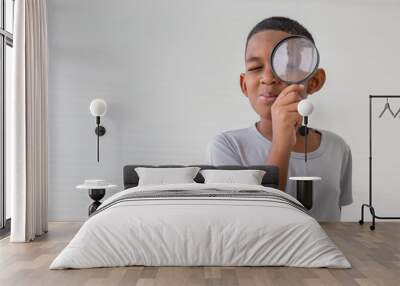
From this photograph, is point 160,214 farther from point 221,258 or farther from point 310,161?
point 310,161

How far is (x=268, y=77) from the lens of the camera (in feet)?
22.4

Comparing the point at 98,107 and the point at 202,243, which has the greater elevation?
the point at 98,107

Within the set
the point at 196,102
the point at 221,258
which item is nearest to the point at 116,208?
the point at 221,258

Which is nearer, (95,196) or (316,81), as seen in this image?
(95,196)

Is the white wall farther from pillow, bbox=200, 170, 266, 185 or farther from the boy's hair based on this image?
pillow, bbox=200, 170, 266, 185

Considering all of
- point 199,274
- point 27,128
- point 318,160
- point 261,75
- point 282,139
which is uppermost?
point 261,75

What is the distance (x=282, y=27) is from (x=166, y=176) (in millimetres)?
2375

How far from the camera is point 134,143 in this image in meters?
6.97

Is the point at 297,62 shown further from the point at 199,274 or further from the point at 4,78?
the point at 199,274

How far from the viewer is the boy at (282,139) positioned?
269 inches

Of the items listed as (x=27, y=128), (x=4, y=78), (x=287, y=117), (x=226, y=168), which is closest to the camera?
(x=27, y=128)

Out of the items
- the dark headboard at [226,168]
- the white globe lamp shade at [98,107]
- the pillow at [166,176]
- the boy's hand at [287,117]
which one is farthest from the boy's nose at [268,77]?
the white globe lamp shade at [98,107]

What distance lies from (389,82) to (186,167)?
2761mm

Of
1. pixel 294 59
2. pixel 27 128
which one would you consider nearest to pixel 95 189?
pixel 27 128
